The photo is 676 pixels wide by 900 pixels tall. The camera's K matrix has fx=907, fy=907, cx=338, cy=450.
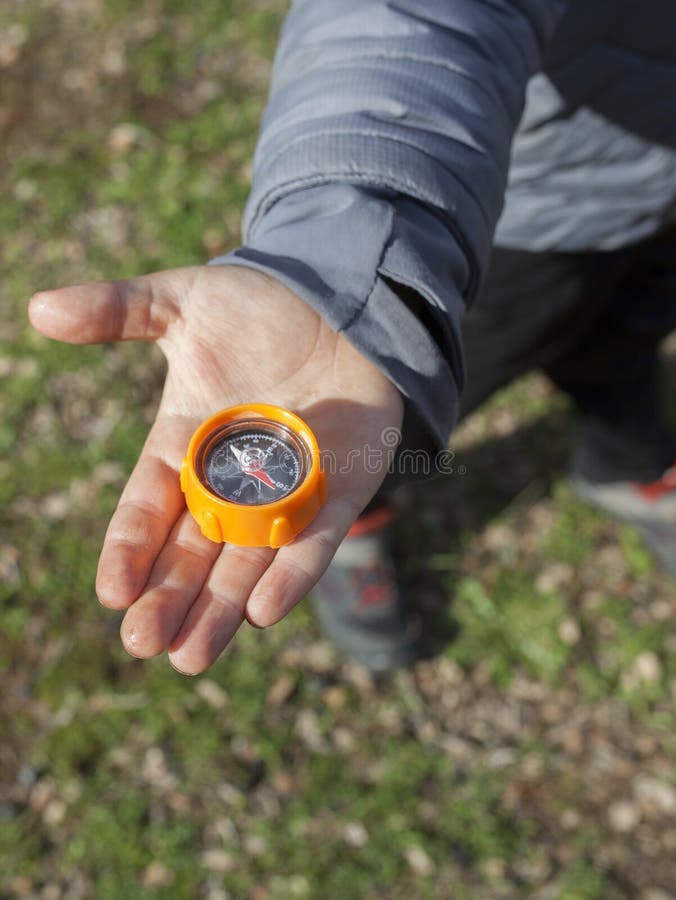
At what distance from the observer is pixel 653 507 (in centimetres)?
410

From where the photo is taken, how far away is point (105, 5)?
633cm


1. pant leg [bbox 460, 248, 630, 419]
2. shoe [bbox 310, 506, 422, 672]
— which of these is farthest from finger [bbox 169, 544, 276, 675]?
shoe [bbox 310, 506, 422, 672]

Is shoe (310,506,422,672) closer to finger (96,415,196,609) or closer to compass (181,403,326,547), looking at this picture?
compass (181,403,326,547)

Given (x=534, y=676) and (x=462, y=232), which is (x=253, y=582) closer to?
(x=462, y=232)

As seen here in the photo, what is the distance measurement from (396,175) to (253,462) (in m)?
0.77

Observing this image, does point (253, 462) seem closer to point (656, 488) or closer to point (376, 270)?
point (376, 270)

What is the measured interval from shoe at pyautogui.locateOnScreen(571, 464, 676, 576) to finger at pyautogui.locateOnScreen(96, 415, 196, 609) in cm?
254

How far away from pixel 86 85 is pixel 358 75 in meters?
4.52

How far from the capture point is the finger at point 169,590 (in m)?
1.79

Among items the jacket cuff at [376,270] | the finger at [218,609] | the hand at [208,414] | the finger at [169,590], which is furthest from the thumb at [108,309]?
the finger at [218,609]

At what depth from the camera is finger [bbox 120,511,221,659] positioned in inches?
70.6

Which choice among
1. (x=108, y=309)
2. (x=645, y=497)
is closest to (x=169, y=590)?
(x=108, y=309)

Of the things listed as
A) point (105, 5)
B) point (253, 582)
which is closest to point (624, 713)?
point (253, 582)

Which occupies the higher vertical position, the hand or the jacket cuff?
the jacket cuff
